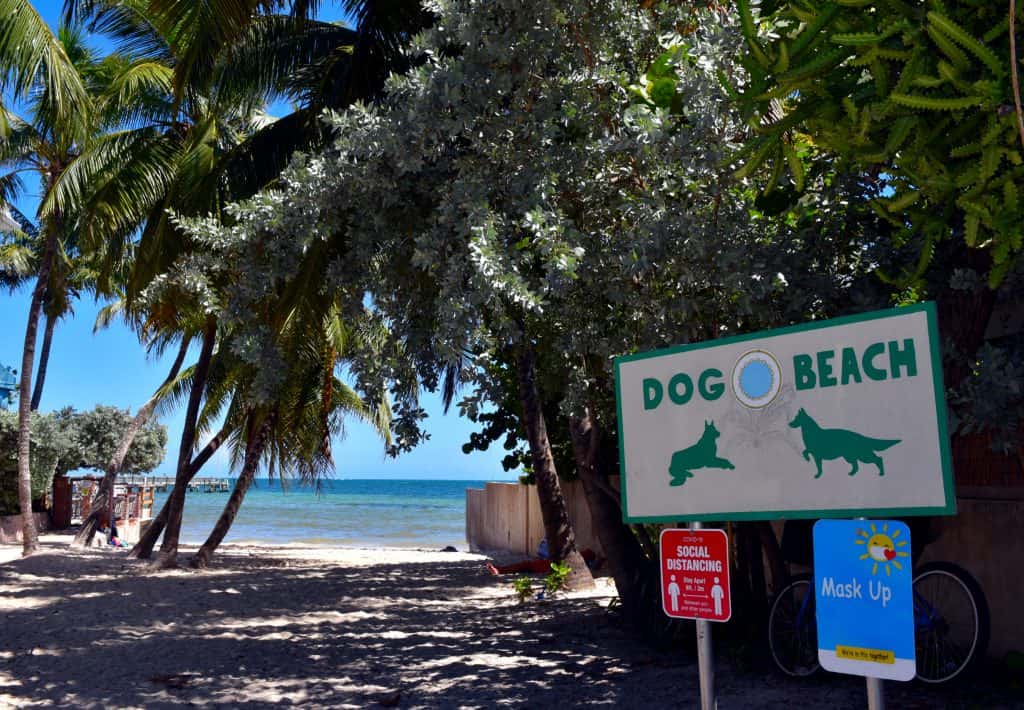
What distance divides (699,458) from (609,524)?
227 inches

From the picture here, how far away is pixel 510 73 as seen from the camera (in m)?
Result: 6.98

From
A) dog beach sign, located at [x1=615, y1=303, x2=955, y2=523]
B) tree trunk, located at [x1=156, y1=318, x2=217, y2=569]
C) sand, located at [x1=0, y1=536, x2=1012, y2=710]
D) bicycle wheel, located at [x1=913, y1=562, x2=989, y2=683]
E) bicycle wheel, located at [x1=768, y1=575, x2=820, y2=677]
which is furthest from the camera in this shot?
tree trunk, located at [x1=156, y1=318, x2=217, y2=569]

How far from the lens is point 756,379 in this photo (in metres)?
3.53

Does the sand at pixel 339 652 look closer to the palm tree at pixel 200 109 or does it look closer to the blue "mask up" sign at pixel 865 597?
the blue "mask up" sign at pixel 865 597

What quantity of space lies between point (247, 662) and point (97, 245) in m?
9.77

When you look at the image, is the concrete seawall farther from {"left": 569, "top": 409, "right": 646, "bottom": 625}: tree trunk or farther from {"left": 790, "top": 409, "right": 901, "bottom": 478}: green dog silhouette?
{"left": 790, "top": 409, "right": 901, "bottom": 478}: green dog silhouette

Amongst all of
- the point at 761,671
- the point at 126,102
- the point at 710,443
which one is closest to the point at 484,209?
the point at 710,443

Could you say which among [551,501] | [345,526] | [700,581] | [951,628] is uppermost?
[551,501]

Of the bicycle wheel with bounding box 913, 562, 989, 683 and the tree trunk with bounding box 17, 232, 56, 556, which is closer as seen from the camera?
the bicycle wheel with bounding box 913, 562, 989, 683

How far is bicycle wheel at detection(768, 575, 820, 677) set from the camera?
643 centimetres

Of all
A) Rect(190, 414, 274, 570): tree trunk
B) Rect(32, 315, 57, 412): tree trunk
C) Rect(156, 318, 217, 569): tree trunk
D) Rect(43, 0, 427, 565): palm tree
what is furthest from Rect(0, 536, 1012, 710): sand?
Rect(32, 315, 57, 412): tree trunk

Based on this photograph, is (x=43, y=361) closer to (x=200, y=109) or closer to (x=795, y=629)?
(x=200, y=109)

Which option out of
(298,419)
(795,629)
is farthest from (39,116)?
(795,629)

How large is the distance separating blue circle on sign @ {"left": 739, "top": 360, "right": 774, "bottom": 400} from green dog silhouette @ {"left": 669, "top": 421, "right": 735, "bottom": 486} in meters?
0.20
